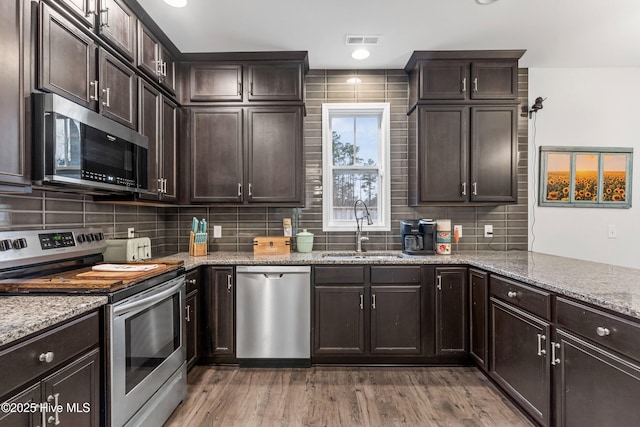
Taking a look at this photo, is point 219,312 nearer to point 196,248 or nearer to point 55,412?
point 196,248

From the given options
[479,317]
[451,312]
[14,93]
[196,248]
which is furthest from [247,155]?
[479,317]

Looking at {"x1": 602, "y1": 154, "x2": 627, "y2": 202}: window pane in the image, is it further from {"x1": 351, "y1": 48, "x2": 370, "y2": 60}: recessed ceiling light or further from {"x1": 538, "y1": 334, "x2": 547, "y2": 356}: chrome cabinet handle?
{"x1": 351, "y1": 48, "x2": 370, "y2": 60}: recessed ceiling light

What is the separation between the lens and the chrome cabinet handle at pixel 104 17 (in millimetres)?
1837

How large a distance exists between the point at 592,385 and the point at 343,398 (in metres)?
1.40

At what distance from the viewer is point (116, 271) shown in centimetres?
176

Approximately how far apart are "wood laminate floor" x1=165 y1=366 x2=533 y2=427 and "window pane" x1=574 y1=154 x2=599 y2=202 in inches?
79.4

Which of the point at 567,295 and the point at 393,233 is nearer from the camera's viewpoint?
the point at 567,295

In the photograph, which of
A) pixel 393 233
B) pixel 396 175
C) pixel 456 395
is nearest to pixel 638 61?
pixel 396 175

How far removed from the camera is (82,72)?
1.71 m

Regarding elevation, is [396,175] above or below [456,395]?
above

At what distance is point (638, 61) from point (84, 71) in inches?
178

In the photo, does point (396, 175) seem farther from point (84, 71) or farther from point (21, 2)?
point (21, 2)

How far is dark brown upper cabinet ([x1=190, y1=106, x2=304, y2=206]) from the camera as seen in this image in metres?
2.91

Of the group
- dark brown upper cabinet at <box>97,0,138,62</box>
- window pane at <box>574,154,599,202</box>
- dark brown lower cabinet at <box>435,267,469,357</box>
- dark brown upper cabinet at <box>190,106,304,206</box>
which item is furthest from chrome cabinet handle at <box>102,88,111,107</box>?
window pane at <box>574,154,599,202</box>
